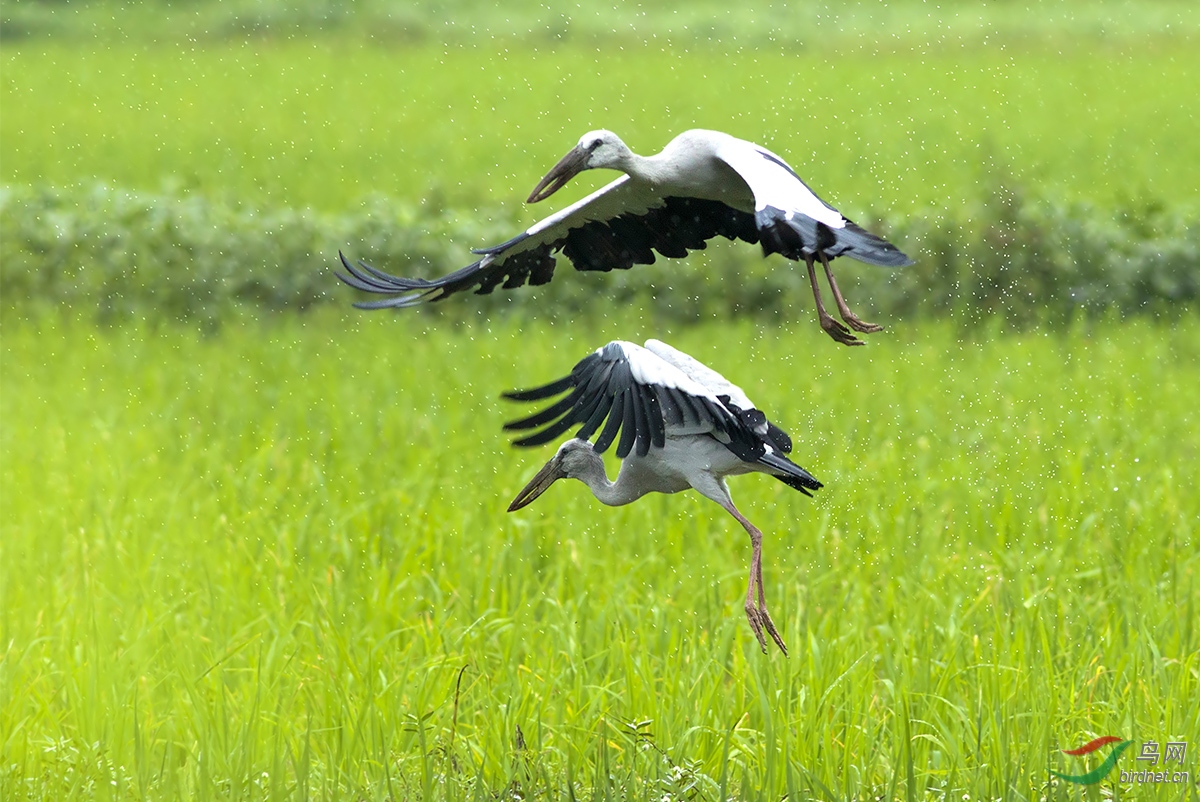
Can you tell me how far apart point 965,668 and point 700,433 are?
1771mm

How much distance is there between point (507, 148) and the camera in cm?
1652

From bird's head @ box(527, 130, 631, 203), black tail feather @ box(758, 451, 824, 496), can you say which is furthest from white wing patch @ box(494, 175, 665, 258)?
black tail feather @ box(758, 451, 824, 496)

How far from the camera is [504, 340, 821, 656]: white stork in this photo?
7.14 feet

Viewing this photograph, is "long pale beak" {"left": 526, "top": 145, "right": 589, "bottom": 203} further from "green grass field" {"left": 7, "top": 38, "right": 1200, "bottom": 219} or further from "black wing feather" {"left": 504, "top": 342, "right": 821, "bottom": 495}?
"green grass field" {"left": 7, "top": 38, "right": 1200, "bottom": 219}

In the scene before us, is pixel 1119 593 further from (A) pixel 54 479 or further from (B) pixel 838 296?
(A) pixel 54 479

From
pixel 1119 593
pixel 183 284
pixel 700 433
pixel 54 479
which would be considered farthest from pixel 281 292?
pixel 700 433

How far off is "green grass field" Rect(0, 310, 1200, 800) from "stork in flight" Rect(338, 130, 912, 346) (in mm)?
1205

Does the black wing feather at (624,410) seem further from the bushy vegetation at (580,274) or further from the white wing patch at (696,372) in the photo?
the bushy vegetation at (580,274)

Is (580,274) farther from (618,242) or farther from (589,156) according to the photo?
(589,156)

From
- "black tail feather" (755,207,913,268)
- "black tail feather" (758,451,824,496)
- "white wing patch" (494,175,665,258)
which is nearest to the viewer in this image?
"black tail feather" (755,207,913,268)

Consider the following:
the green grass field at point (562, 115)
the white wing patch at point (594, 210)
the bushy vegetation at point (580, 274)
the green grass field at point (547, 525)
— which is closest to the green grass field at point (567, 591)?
the green grass field at point (547, 525)

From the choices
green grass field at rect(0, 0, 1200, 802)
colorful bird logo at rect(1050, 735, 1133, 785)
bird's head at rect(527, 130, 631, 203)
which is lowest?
colorful bird logo at rect(1050, 735, 1133, 785)

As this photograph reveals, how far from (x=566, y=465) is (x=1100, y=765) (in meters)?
1.75

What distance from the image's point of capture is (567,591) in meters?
4.79
